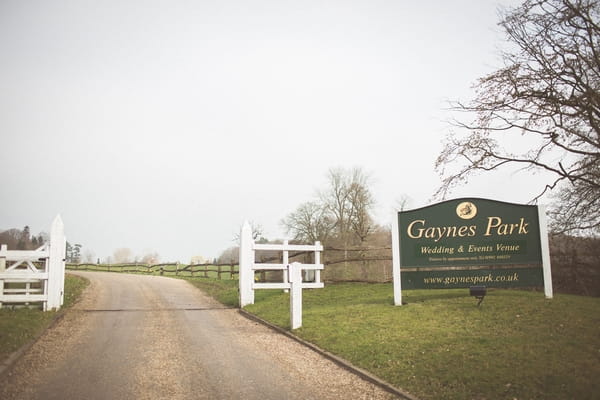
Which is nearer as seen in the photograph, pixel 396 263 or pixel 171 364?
pixel 171 364

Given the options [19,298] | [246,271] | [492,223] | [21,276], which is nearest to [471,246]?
[492,223]

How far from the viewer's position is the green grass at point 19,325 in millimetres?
8258

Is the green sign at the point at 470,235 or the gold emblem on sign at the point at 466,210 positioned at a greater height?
the gold emblem on sign at the point at 466,210

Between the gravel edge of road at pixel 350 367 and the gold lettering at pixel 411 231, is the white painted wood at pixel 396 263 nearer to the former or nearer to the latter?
the gold lettering at pixel 411 231

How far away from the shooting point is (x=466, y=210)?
12.8m

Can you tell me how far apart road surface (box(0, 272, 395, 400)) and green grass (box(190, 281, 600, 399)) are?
0.75 meters

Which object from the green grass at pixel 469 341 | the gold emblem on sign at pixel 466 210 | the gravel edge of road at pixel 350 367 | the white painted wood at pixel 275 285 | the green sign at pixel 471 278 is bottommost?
the gravel edge of road at pixel 350 367

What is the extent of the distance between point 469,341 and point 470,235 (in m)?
5.27

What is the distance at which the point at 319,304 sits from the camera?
1370cm

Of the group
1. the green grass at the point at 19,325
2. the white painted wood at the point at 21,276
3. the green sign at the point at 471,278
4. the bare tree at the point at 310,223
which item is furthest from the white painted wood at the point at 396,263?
the bare tree at the point at 310,223

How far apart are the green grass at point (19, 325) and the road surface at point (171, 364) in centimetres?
28

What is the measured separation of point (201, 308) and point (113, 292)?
602cm

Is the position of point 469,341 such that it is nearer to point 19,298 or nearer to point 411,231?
point 411,231

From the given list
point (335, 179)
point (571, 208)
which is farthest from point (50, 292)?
point (335, 179)
